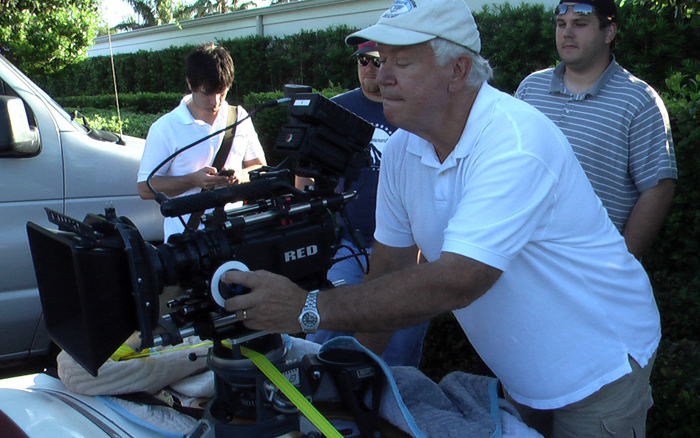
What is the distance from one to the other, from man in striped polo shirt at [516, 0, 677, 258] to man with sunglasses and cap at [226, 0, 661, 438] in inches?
37.4

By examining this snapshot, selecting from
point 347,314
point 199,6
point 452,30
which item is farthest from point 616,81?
point 199,6

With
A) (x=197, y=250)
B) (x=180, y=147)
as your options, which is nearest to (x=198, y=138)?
(x=180, y=147)

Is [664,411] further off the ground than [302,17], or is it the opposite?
[302,17]

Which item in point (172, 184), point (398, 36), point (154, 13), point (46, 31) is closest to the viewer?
point (398, 36)

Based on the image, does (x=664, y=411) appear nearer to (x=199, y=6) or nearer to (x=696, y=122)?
(x=696, y=122)

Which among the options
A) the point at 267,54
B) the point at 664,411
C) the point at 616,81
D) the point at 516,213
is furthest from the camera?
the point at 267,54

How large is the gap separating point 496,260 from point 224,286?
607 millimetres

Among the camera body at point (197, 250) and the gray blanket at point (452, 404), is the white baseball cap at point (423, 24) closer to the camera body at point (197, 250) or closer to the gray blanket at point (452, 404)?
the camera body at point (197, 250)

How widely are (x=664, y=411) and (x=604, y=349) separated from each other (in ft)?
3.65

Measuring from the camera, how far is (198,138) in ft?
11.0

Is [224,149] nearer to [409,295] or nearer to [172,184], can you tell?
[172,184]

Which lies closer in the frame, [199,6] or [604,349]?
[604,349]

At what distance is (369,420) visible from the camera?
62.7 inches

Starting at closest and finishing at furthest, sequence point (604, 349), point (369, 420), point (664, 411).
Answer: point (369, 420) < point (604, 349) < point (664, 411)
